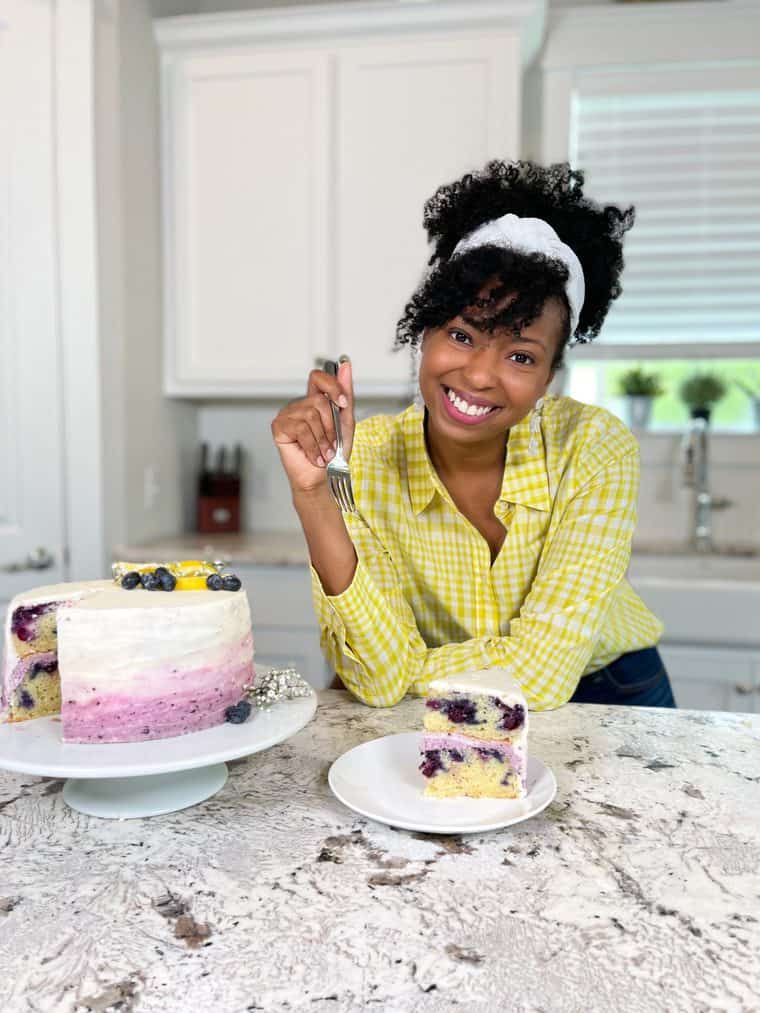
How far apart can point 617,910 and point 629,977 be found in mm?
87

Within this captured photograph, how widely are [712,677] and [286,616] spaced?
124 cm

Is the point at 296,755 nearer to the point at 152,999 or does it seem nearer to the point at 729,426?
the point at 152,999

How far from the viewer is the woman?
1248mm

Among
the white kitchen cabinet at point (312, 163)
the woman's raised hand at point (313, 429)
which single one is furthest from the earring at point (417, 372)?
the white kitchen cabinet at point (312, 163)

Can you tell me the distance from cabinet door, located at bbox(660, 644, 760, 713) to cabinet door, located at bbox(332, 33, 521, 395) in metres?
1.18

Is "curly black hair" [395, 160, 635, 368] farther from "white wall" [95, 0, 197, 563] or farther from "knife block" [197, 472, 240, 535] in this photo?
"knife block" [197, 472, 240, 535]

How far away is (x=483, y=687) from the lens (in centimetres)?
90

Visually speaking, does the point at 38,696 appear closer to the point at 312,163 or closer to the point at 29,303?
the point at 29,303

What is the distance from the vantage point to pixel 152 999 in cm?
59

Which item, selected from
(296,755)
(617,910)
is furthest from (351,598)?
(617,910)

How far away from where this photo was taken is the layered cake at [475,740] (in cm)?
89

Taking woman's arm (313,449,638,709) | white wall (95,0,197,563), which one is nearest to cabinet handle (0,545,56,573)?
white wall (95,0,197,563)

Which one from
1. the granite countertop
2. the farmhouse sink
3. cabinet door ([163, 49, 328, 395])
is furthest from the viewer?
cabinet door ([163, 49, 328, 395])

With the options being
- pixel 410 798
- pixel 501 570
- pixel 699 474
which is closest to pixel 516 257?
pixel 501 570
